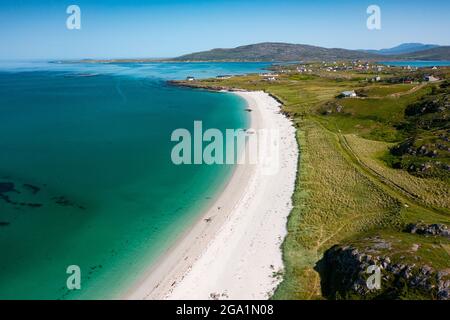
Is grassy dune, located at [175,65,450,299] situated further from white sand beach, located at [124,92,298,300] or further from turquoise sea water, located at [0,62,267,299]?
turquoise sea water, located at [0,62,267,299]

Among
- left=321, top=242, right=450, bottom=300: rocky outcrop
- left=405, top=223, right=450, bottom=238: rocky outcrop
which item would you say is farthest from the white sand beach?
left=405, top=223, right=450, bottom=238: rocky outcrop

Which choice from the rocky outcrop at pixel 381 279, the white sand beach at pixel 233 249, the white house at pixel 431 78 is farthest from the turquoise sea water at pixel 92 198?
the white house at pixel 431 78

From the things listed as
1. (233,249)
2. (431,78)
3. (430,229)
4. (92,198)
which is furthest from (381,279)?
(431,78)

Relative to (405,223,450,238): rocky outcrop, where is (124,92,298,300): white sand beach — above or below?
below

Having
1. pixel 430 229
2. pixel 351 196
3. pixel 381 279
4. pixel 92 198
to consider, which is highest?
pixel 351 196

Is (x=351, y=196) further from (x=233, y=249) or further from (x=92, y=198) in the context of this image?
(x=92, y=198)
